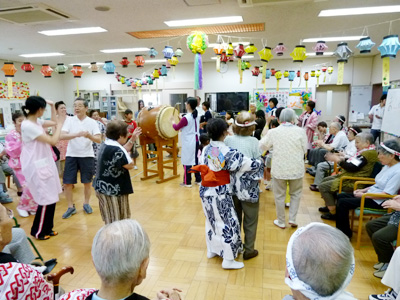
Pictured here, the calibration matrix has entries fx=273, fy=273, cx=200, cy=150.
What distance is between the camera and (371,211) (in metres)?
2.54

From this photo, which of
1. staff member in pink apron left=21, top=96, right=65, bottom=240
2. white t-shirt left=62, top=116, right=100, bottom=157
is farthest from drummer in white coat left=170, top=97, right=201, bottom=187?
staff member in pink apron left=21, top=96, right=65, bottom=240

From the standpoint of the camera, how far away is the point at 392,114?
5250 mm

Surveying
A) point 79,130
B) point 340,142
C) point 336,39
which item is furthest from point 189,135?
point 336,39

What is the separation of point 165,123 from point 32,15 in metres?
2.49

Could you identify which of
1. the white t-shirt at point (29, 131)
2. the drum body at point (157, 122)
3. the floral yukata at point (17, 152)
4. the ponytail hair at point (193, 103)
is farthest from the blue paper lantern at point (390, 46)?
the floral yukata at point (17, 152)

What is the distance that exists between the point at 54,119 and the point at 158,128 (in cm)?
194

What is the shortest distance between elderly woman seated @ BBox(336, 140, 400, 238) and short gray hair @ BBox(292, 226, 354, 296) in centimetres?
194

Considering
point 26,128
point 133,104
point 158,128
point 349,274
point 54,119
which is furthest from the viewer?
point 133,104

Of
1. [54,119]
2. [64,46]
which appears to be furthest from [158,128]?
[64,46]

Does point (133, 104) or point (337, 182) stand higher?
point (133, 104)

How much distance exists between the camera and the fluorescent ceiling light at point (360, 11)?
394cm

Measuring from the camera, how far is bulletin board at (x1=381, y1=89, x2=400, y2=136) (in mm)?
5028

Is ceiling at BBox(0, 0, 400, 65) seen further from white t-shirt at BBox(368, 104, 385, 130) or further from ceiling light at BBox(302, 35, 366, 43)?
white t-shirt at BBox(368, 104, 385, 130)

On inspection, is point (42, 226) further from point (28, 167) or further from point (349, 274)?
point (349, 274)
